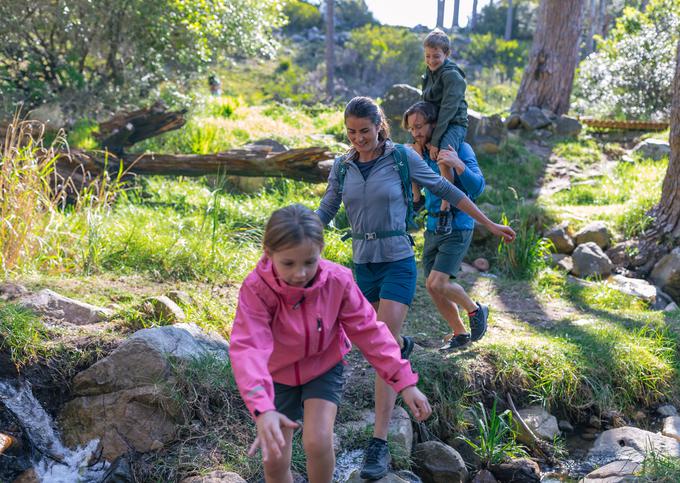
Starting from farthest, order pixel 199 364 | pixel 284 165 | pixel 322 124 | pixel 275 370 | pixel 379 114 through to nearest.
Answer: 1. pixel 322 124
2. pixel 284 165
3. pixel 199 364
4. pixel 379 114
5. pixel 275 370

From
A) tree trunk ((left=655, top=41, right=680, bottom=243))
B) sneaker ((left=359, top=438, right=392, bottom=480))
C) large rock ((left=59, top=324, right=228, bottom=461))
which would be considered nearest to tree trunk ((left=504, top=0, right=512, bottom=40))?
tree trunk ((left=655, top=41, right=680, bottom=243))

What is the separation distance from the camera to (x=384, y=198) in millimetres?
3469

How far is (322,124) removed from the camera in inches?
464

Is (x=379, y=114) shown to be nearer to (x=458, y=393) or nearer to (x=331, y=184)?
(x=331, y=184)

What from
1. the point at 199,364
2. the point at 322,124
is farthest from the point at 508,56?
the point at 199,364

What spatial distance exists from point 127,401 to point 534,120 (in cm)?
959

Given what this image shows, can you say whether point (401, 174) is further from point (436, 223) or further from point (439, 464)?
point (439, 464)

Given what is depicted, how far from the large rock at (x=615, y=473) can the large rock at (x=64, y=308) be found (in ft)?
10.1

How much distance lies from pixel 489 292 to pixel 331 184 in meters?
3.29

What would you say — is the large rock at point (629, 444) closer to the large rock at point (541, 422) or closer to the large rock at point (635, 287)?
the large rock at point (541, 422)

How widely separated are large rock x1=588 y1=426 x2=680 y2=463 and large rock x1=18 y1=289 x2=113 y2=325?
3236mm

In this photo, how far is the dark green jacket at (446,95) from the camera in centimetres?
470

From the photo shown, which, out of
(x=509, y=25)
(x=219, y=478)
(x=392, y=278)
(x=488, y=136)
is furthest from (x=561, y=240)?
(x=509, y=25)

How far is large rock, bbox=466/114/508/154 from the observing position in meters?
10.0
